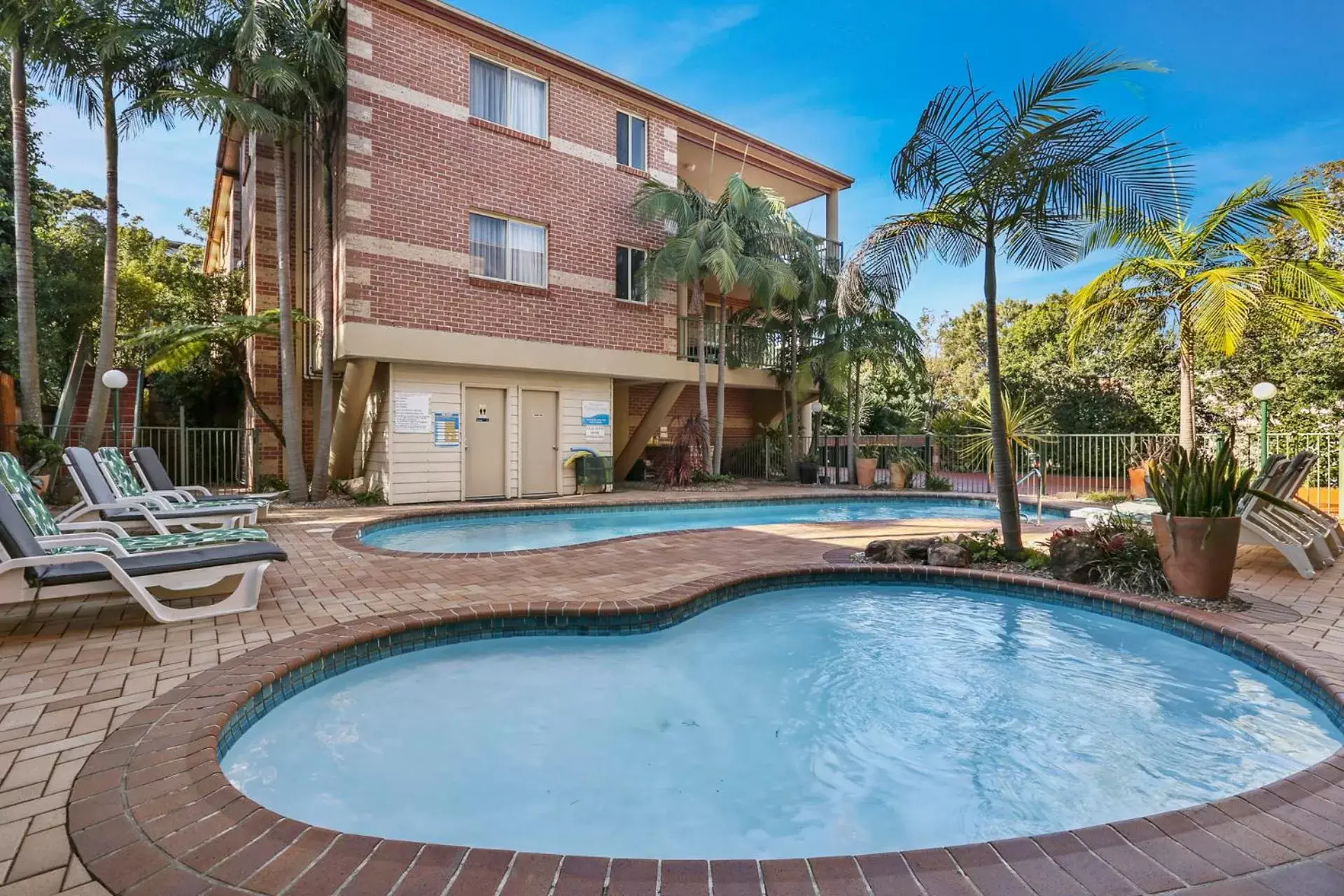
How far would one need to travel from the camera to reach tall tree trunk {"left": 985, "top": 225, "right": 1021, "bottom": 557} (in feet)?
19.5

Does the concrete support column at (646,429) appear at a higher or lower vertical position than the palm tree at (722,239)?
lower

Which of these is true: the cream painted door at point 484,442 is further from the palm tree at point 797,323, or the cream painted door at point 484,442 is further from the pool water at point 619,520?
the palm tree at point 797,323

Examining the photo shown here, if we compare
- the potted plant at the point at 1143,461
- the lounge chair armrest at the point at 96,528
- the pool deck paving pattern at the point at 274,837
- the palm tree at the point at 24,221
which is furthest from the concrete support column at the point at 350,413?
the potted plant at the point at 1143,461

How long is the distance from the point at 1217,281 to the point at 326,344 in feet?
41.2

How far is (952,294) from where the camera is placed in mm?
29859

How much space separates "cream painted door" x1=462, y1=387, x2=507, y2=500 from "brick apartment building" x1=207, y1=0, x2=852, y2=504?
28 mm

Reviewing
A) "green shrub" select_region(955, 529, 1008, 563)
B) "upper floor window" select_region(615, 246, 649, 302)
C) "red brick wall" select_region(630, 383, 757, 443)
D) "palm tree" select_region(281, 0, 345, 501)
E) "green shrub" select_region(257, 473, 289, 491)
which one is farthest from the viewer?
"red brick wall" select_region(630, 383, 757, 443)

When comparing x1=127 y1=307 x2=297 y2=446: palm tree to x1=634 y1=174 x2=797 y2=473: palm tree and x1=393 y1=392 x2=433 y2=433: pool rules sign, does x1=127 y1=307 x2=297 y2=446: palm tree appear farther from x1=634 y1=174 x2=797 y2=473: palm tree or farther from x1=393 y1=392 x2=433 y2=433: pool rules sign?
x1=634 y1=174 x2=797 y2=473: palm tree

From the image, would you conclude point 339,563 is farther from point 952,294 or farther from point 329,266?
point 952,294

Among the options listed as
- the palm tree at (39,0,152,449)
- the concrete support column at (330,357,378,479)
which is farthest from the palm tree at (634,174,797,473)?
the palm tree at (39,0,152,449)

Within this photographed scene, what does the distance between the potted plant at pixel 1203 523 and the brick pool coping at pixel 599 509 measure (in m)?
4.79

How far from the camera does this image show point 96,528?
4.96 m

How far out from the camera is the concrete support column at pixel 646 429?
14.3 metres

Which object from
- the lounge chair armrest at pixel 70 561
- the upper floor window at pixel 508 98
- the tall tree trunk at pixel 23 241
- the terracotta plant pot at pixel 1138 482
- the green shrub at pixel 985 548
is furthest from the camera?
the upper floor window at pixel 508 98
